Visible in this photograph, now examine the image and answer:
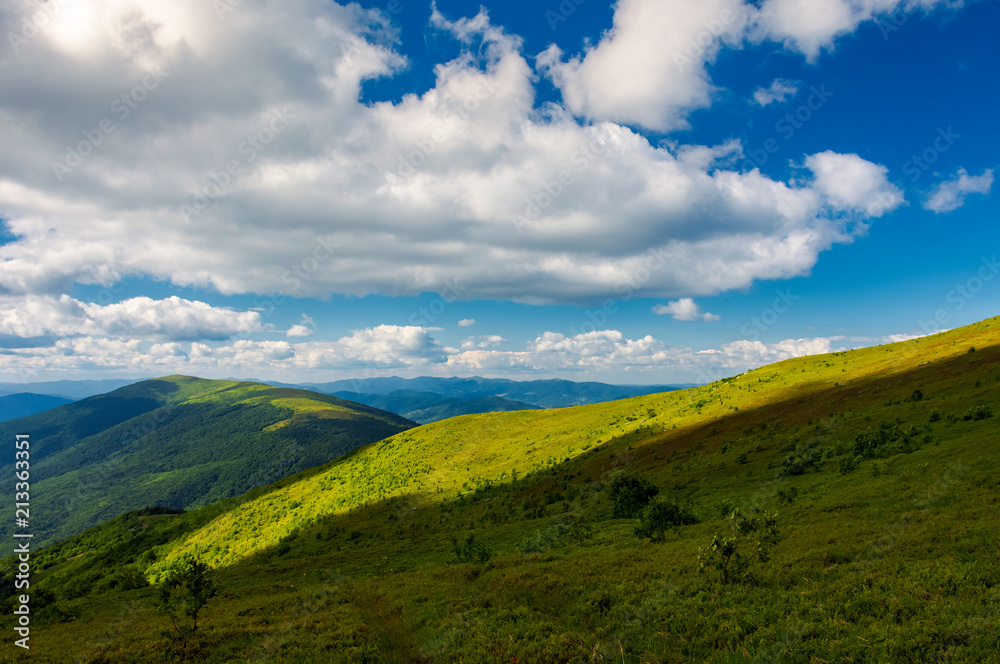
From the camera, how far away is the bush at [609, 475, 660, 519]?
1176 inches

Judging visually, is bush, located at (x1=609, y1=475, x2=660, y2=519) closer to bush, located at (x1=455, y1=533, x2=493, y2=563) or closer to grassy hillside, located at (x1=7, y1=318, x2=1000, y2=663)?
grassy hillside, located at (x1=7, y1=318, x2=1000, y2=663)

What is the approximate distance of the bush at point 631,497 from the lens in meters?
29.9

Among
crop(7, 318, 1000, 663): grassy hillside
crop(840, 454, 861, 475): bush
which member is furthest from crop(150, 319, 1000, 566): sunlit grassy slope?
crop(840, 454, 861, 475): bush

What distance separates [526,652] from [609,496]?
2459cm

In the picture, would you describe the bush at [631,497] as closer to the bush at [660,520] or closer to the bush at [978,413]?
the bush at [660,520]

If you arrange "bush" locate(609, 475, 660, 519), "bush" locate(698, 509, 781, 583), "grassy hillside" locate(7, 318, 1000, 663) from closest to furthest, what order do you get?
"grassy hillside" locate(7, 318, 1000, 663) → "bush" locate(698, 509, 781, 583) → "bush" locate(609, 475, 660, 519)

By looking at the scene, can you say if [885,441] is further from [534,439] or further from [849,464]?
[534,439]

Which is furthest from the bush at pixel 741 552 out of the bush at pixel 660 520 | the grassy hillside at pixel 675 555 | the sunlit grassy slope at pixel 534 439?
the sunlit grassy slope at pixel 534 439

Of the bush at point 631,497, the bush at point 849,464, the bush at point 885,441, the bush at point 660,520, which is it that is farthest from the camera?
the bush at point 631,497

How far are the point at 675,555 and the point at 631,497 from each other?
38.5 ft

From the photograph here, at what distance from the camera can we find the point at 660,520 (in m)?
23.6

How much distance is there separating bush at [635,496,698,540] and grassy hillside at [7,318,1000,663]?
11 cm

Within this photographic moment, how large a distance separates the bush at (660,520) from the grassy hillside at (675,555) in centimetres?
11

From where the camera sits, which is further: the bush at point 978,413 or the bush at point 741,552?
the bush at point 978,413
